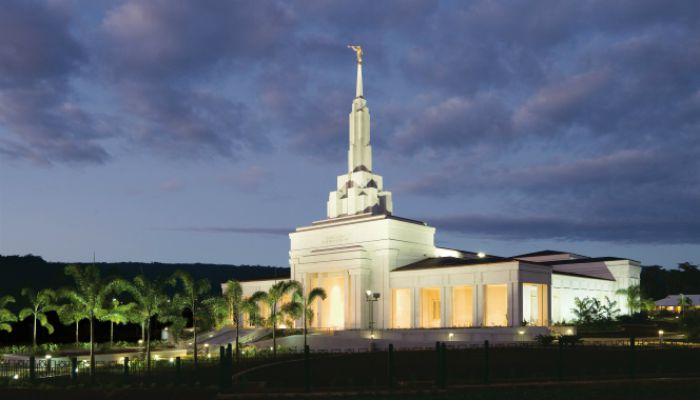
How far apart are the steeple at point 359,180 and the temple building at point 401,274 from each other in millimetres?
109

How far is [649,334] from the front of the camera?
58812 millimetres

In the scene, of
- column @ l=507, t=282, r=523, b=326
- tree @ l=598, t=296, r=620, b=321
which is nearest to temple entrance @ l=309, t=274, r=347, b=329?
column @ l=507, t=282, r=523, b=326

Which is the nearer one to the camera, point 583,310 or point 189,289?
point 189,289

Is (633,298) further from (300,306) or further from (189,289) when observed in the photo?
(189,289)

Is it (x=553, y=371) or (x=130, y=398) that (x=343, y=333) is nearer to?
(x=553, y=371)

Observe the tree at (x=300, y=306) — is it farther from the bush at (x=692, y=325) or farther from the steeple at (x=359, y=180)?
the bush at (x=692, y=325)

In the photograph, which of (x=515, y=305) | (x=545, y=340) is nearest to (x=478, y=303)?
(x=515, y=305)

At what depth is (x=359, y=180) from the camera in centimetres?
7912

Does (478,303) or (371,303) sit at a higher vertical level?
(478,303)

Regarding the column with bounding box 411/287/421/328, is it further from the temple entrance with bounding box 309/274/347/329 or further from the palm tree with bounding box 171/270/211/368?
the palm tree with bounding box 171/270/211/368

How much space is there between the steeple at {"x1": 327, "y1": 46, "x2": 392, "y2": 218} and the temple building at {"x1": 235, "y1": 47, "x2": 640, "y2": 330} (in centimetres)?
11

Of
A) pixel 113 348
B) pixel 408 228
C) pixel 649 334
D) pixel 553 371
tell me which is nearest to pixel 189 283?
pixel 113 348

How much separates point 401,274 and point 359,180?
13.2m

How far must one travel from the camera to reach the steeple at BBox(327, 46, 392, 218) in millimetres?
78500
